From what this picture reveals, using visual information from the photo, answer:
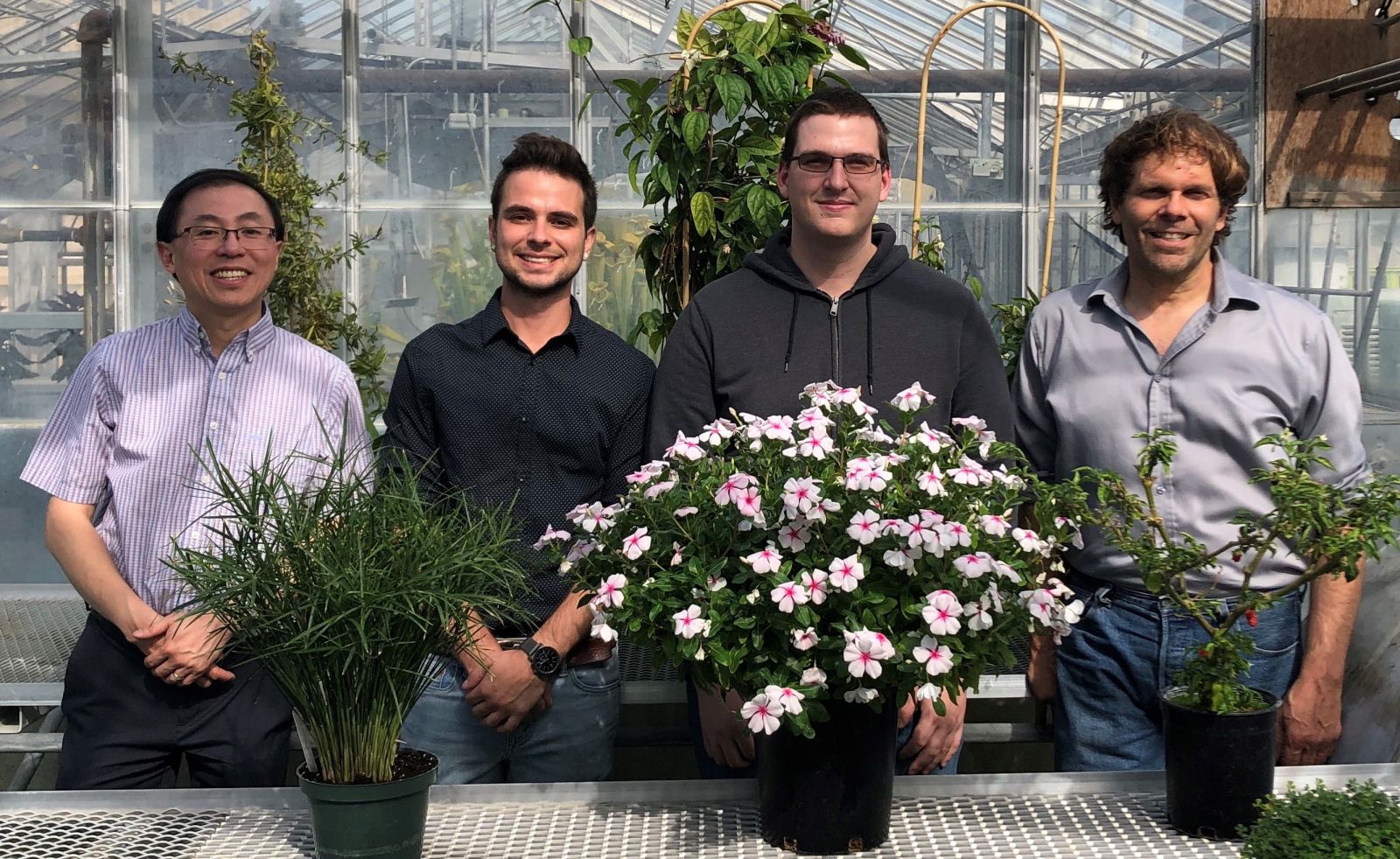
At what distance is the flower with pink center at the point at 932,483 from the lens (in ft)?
4.88

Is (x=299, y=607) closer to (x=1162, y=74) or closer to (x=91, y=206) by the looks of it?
(x=91, y=206)

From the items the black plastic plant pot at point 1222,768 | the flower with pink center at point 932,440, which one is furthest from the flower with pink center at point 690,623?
the black plastic plant pot at point 1222,768

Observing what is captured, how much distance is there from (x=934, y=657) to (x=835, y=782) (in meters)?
0.23

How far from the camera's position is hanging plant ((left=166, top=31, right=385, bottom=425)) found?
4453 millimetres

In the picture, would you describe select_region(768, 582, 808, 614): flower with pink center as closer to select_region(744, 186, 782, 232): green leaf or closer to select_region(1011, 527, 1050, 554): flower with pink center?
select_region(1011, 527, 1050, 554): flower with pink center

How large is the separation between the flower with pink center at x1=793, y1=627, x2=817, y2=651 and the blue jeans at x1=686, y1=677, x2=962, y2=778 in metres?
0.72

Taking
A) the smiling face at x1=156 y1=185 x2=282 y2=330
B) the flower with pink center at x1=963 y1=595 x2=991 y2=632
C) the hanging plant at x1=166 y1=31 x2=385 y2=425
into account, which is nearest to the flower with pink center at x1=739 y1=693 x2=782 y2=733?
the flower with pink center at x1=963 y1=595 x2=991 y2=632

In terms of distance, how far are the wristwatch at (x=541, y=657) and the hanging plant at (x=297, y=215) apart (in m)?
2.21

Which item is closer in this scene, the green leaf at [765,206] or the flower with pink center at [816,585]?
the flower with pink center at [816,585]

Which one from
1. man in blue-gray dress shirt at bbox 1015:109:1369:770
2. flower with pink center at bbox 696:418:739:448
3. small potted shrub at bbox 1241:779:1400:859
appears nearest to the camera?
small potted shrub at bbox 1241:779:1400:859

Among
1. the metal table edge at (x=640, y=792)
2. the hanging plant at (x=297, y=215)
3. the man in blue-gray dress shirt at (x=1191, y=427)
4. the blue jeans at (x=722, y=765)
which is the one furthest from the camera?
the hanging plant at (x=297, y=215)

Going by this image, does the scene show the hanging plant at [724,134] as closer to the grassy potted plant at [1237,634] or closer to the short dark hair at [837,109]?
the short dark hair at [837,109]

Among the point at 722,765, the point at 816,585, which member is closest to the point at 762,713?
the point at 816,585

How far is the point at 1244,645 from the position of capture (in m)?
1.66
